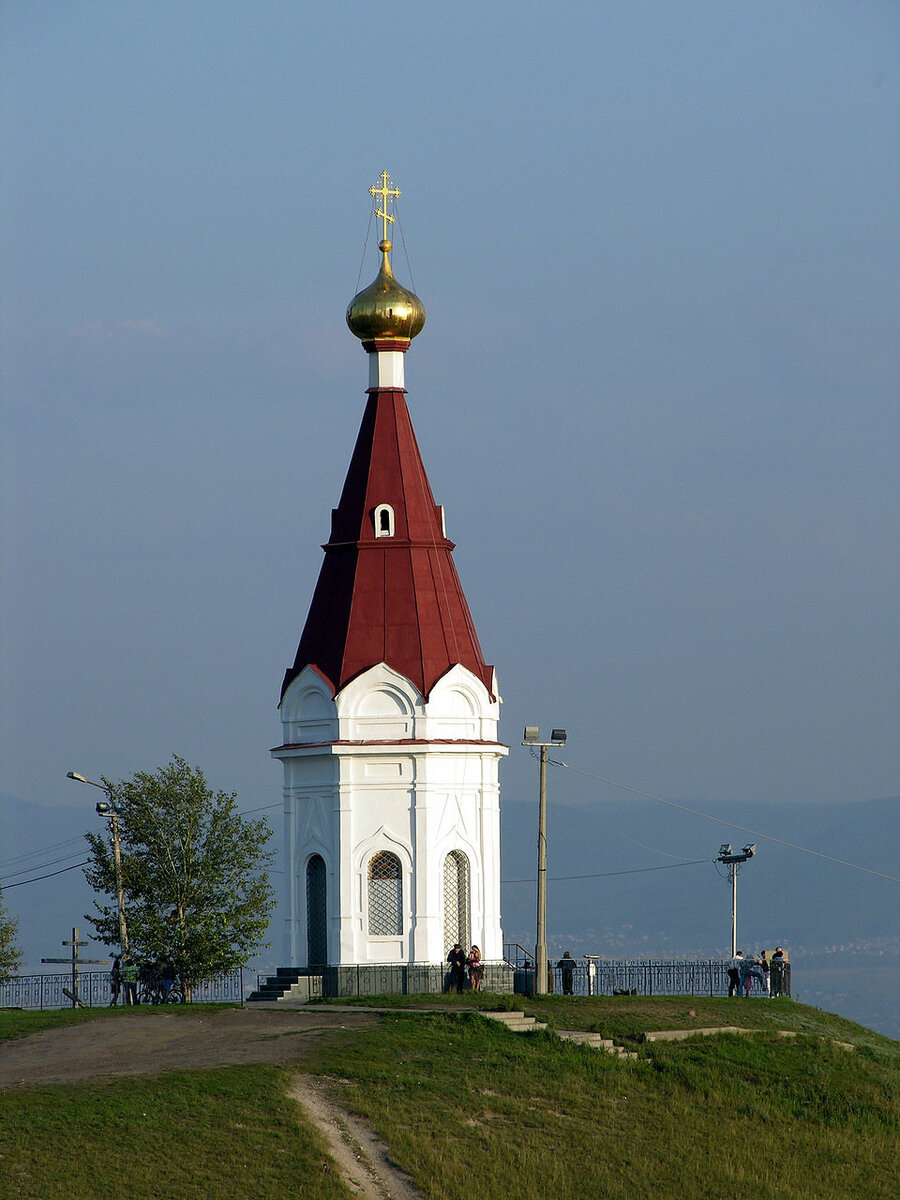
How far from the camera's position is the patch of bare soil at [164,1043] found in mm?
27250

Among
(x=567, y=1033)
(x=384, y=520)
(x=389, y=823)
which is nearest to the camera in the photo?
(x=567, y=1033)

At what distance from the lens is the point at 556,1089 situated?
27906 millimetres

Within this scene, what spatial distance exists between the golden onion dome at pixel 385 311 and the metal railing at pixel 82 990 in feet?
44.7

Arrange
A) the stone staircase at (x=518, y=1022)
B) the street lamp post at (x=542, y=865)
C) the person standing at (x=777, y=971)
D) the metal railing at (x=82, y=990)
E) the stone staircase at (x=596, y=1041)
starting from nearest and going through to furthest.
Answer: the stone staircase at (x=596, y=1041)
the stone staircase at (x=518, y=1022)
the street lamp post at (x=542, y=865)
the person standing at (x=777, y=971)
the metal railing at (x=82, y=990)

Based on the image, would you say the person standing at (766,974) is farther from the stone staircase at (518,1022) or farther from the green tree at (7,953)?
the green tree at (7,953)

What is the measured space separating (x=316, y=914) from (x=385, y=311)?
12.3 metres

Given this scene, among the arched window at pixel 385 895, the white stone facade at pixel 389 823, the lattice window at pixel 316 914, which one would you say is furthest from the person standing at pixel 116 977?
the arched window at pixel 385 895

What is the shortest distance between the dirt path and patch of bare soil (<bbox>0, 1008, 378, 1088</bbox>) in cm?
1

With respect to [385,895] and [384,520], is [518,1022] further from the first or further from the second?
[384,520]

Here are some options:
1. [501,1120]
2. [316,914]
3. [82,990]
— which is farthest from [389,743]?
[501,1120]

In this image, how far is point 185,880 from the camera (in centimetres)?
3941

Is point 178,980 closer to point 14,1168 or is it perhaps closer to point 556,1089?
point 556,1089

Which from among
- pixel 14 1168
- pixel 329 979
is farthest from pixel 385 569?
pixel 14 1168

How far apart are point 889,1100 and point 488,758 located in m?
11.2
